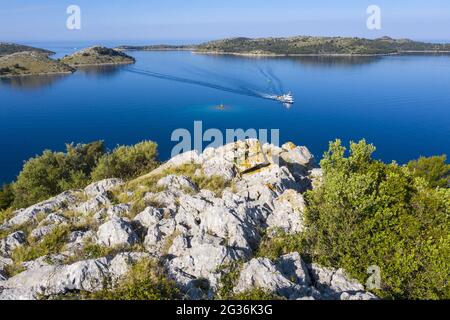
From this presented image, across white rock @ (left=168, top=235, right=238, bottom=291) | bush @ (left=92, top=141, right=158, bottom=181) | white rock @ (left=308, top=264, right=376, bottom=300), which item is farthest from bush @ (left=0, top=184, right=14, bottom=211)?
white rock @ (left=308, top=264, right=376, bottom=300)

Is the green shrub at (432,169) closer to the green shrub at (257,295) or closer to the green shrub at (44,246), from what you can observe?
the green shrub at (257,295)

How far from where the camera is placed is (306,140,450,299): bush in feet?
44.3

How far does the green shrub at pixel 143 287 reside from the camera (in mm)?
11023

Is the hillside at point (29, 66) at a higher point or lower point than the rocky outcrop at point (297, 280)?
higher

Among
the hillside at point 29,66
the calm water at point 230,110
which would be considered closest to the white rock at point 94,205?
the calm water at point 230,110

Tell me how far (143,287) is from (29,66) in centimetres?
20769

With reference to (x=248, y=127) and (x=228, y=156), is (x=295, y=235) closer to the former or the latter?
(x=228, y=156)

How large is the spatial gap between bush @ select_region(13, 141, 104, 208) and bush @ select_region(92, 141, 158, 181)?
2861mm

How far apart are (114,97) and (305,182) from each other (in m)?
120

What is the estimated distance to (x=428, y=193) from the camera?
1703 centimetres

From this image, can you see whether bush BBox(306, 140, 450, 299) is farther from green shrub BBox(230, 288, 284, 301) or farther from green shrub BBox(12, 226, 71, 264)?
green shrub BBox(12, 226, 71, 264)

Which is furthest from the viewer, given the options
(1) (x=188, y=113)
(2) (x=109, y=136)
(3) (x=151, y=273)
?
(1) (x=188, y=113)

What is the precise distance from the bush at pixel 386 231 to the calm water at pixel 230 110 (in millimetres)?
65012
